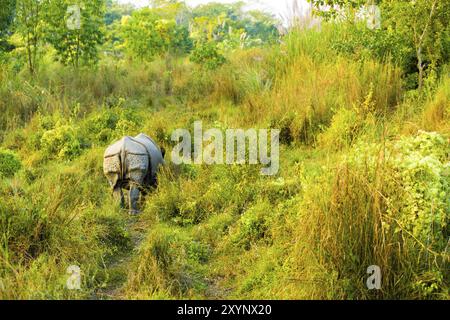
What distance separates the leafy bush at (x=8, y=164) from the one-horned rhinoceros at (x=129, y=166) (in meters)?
1.36

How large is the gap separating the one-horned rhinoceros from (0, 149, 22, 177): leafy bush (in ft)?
4.46

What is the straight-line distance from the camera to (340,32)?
10.4 metres

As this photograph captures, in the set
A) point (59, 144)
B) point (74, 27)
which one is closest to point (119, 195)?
point (59, 144)

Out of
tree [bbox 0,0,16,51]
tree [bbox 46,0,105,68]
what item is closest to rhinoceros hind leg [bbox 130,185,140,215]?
tree [bbox 46,0,105,68]

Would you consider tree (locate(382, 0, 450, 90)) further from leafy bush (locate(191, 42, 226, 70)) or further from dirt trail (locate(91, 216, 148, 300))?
dirt trail (locate(91, 216, 148, 300))

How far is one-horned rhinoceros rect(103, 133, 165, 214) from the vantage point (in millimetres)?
6270

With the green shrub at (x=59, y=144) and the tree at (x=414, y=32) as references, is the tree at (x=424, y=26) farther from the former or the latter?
the green shrub at (x=59, y=144)

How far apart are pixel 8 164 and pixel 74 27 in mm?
4080

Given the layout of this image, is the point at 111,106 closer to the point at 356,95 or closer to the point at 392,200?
the point at 356,95

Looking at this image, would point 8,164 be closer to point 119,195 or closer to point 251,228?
point 119,195
